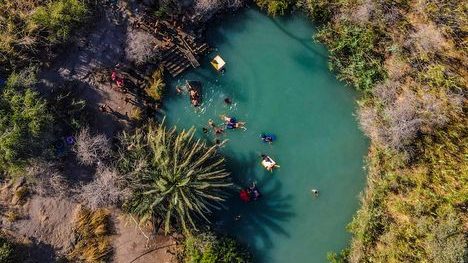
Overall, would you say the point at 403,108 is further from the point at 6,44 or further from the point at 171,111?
the point at 6,44

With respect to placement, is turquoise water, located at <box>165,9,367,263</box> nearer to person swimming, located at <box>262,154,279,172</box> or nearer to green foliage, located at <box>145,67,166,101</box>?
person swimming, located at <box>262,154,279,172</box>

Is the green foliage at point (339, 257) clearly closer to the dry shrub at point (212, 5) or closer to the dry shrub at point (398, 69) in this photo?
the dry shrub at point (398, 69)

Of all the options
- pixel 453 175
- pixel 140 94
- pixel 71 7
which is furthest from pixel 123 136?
pixel 453 175

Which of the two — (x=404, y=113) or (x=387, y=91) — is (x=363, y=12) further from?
(x=404, y=113)

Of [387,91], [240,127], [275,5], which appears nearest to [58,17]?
[240,127]

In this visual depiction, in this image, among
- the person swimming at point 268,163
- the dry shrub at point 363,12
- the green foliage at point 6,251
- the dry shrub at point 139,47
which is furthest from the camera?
the person swimming at point 268,163

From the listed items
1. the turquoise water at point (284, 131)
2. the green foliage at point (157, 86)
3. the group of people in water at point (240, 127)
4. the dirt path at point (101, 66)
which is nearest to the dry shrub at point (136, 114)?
the dirt path at point (101, 66)

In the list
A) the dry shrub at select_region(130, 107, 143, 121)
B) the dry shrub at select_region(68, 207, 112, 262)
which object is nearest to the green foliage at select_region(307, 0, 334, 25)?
the dry shrub at select_region(130, 107, 143, 121)
